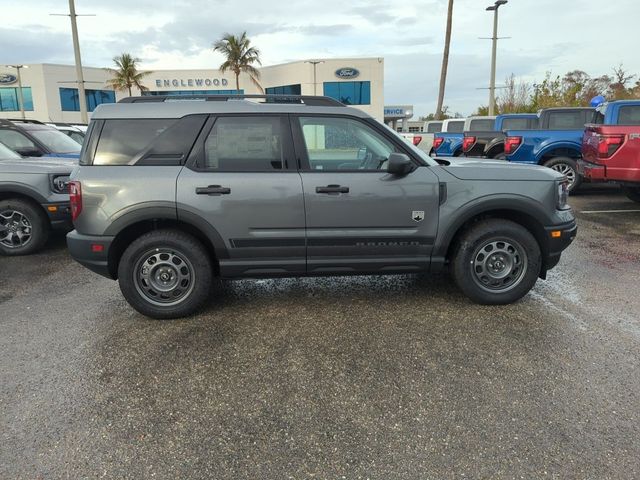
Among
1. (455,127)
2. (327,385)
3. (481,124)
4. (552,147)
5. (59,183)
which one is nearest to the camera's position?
(327,385)

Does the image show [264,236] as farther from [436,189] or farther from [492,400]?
[492,400]

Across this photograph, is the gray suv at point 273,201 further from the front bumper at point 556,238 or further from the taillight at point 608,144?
the taillight at point 608,144

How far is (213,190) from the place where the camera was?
401cm

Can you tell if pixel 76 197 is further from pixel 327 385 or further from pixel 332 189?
pixel 327 385

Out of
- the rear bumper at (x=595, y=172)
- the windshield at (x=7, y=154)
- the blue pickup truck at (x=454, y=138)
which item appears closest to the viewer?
the windshield at (x=7, y=154)

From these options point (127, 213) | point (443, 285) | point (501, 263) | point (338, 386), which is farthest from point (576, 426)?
point (127, 213)

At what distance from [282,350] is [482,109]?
4408 cm

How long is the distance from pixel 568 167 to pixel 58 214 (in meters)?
10.0

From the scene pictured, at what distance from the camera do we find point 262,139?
4.16 m

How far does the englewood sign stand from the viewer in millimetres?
43688

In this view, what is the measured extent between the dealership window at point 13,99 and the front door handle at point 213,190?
→ 49.2 meters

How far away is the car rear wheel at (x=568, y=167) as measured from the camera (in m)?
10.5


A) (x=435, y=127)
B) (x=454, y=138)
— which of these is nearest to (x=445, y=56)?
(x=435, y=127)

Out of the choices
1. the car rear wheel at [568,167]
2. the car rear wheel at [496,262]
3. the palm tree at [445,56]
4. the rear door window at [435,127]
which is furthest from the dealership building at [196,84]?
the car rear wheel at [496,262]
